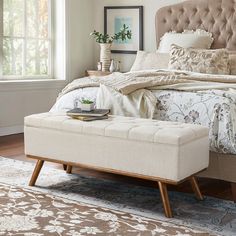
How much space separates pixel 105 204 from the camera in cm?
320

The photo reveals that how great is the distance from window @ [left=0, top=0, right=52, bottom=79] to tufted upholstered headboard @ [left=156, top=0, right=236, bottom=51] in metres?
1.45

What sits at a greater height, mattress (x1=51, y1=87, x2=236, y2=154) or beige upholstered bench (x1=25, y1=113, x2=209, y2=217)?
mattress (x1=51, y1=87, x2=236, y2=154)

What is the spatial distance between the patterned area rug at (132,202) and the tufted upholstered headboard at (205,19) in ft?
8.77

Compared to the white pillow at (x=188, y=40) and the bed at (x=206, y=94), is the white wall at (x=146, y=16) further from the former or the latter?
the white pillow at (x=188, y=40)

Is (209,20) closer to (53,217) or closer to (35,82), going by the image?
(35,82)

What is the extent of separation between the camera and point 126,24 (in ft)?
21.2

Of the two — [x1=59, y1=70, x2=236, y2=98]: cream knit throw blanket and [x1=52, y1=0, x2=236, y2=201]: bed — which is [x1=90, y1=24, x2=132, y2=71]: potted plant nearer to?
[x1=52, y1=0, x2=236, y2=201]: bed

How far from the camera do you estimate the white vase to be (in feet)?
20.6

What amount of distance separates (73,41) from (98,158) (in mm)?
3491

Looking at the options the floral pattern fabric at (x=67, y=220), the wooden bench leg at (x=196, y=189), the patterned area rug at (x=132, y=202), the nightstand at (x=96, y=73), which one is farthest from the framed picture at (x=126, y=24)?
the floral pattern fabric at (x=67, y=220)

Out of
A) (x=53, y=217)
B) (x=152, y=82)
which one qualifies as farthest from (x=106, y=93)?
(x=53, y=217)

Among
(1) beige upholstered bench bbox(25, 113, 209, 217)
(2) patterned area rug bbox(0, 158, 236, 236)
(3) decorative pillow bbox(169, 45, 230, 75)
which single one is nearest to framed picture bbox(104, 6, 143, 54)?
(3) decorative pillow bbox(169, 45, 230, 75)

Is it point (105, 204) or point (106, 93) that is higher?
point (106, 93)

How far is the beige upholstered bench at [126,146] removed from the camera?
2934mm
